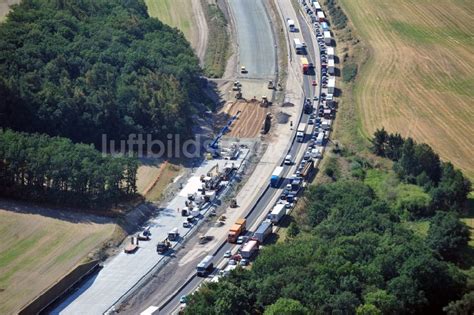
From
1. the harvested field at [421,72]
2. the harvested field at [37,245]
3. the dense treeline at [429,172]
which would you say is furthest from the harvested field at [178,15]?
the harvested field at [37,245]

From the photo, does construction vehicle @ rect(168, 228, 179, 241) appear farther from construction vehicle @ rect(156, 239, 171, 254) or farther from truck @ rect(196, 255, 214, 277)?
truck @ rect(196, 255, 214, 277)

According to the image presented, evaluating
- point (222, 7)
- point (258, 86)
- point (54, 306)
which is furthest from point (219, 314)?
point (222, 7)

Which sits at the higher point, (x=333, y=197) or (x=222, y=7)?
(x=222, y=7)

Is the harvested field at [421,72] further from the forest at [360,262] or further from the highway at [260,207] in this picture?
the forest at [360,262]

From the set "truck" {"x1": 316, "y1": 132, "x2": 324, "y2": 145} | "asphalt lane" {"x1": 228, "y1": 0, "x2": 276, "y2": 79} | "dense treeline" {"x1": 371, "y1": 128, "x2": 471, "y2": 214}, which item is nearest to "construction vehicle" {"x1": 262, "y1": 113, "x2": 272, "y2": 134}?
"truck" {"x1": 316, "y1": 132, "x2": 324, "y2": 145}

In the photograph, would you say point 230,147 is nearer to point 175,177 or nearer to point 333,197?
point 175,177

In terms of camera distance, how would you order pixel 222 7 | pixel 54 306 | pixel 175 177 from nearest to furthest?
pixel 54 306
pixel 175 177
pixel 222 7

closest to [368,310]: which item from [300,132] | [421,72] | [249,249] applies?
[249,249]
